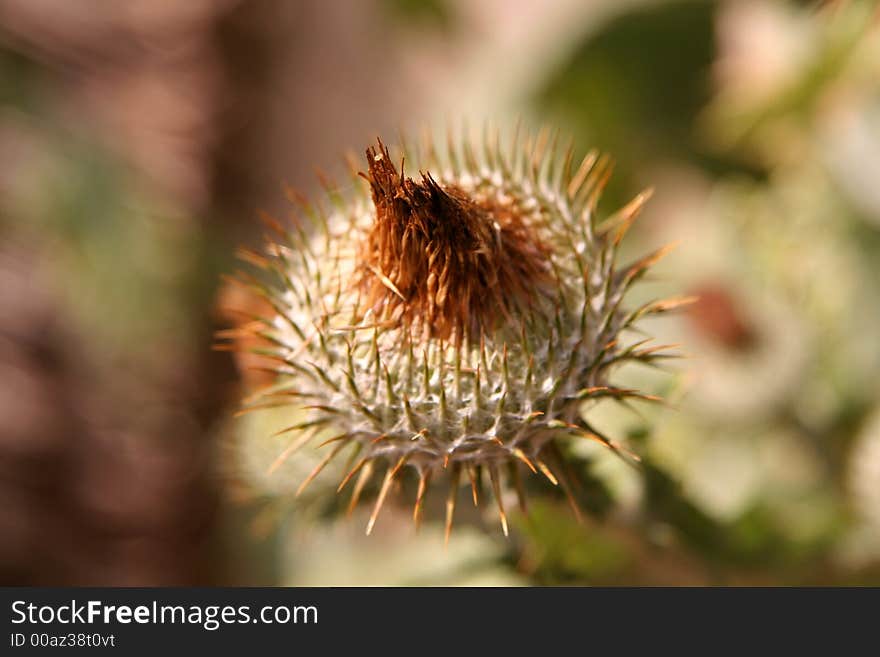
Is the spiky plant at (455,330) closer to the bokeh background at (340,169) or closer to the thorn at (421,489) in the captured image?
the thorn at (421,489)

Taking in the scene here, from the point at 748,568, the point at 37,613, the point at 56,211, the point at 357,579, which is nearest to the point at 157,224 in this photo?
the point at 56,211

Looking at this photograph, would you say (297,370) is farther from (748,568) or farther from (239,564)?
(239,564)

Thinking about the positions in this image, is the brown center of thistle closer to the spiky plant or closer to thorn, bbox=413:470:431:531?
the spiky plant

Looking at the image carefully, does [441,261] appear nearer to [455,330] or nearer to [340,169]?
[455,330]

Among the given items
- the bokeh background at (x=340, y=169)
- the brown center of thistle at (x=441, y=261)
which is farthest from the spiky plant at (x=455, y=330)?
the bokeh background at (x=340, y=169)

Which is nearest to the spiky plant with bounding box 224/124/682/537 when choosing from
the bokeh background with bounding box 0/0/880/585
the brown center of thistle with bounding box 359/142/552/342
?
the brown center of thistle with bounding box 359/142/552/342

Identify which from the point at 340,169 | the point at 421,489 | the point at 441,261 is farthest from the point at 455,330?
the point at 340,169
